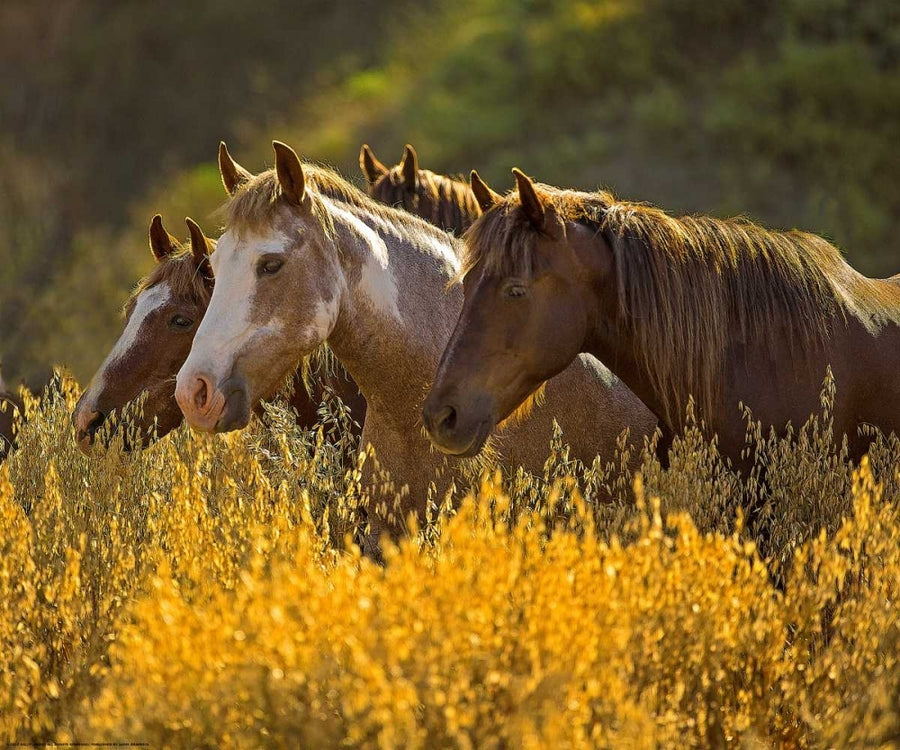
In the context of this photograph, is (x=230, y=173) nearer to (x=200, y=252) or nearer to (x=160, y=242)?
(x=200, y=252)

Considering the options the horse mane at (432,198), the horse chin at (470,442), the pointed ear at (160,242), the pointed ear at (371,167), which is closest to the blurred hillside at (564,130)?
the pointed ear at (371,167)

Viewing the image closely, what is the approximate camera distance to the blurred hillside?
37.2ft

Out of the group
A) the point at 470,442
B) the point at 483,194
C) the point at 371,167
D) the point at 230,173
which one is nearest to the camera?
the point at 470,442

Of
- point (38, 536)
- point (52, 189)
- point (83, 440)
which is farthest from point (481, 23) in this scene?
point (38, 536)

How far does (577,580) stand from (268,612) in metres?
0.62

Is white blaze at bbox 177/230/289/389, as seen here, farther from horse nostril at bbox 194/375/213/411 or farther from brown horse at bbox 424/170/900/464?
brown horse at bbox 424/170/900/464

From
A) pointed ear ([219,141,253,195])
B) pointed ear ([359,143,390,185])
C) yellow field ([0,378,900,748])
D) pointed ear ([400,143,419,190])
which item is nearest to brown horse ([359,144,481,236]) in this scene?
pointed ear ([400,143,419,190])

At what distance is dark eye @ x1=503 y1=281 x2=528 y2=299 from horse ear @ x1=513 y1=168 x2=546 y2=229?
188mm

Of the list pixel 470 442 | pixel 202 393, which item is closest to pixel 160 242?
pixel 202 393

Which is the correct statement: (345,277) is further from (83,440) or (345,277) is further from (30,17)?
(30,17)

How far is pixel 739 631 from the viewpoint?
114 inches

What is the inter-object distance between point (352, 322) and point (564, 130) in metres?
8.96

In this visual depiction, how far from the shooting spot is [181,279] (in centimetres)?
484

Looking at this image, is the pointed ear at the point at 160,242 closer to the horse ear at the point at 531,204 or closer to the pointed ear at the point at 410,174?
the pointed ear at the point at 410,174
